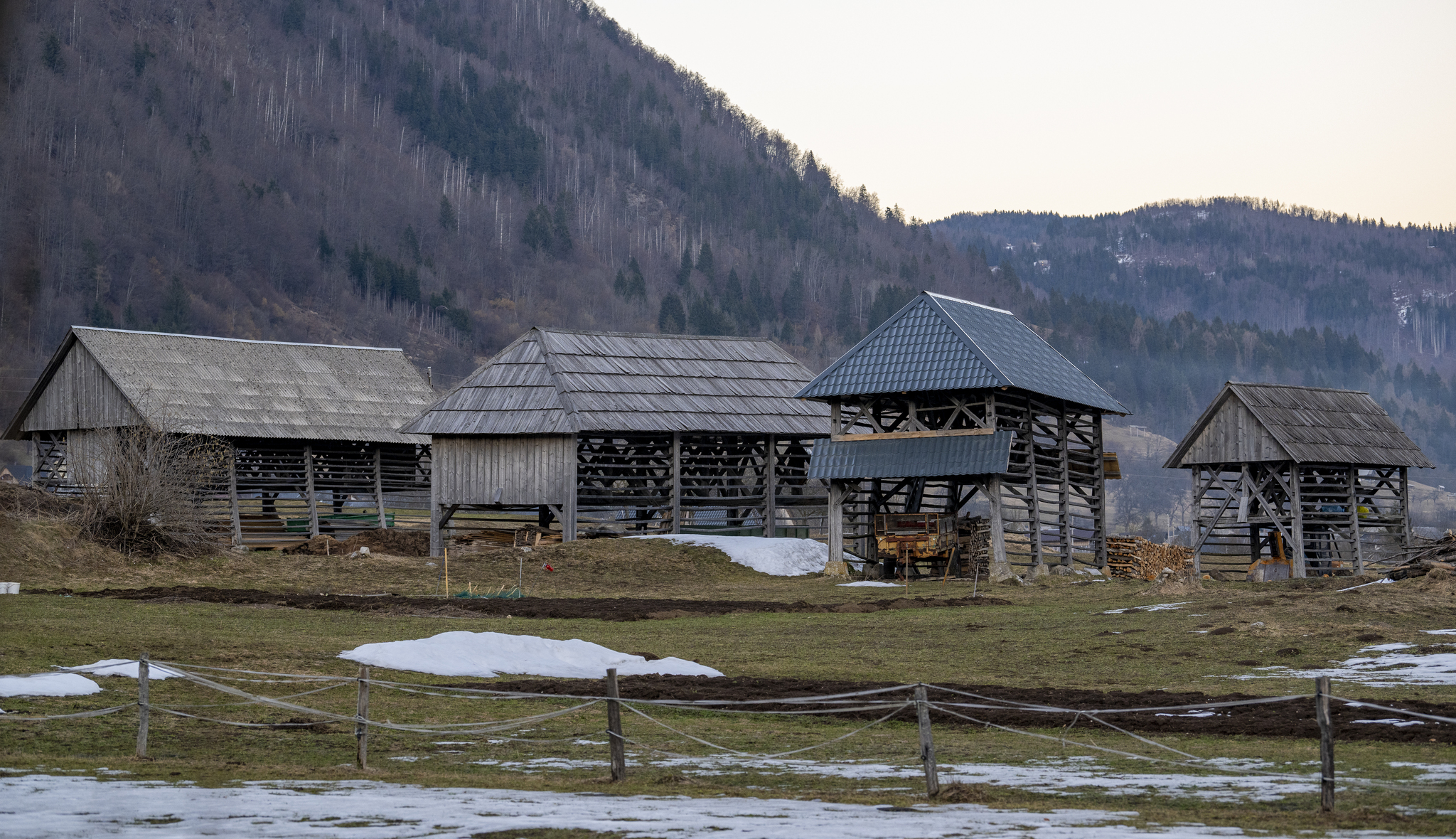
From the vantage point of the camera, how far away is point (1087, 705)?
50.2ft

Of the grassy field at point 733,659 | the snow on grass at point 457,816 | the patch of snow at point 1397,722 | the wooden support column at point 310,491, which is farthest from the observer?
the wooden support column at point 310,491

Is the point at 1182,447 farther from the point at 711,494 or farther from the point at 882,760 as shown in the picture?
the point at 882,760

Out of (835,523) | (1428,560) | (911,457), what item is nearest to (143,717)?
(911,457)

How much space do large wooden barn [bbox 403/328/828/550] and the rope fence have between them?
75.1 feet

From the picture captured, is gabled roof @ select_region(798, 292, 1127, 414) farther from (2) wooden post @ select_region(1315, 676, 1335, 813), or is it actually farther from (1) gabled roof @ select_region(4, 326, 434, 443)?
(2) wooden post @ select_region(1315, 676, 1335, 813)

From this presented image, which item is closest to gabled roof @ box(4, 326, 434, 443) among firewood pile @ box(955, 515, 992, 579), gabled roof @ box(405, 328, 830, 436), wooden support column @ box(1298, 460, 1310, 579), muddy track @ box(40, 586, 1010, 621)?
gabled roof @ box(405, 328, 830, 436)

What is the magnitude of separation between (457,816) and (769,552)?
97.9 ft

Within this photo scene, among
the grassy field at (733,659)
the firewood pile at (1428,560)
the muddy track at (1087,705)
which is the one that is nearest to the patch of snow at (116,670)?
the grassy field at (733,659)

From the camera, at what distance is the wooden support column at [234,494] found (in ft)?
148

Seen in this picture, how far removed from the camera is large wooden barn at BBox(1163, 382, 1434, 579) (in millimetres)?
37969

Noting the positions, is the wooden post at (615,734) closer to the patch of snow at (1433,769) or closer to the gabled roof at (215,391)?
the patch of snow at (1433,769)

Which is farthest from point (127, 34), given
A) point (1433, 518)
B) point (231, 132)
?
point (231, 132)

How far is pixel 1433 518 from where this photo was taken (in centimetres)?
14388

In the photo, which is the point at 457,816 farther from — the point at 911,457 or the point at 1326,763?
the point at 911,457
